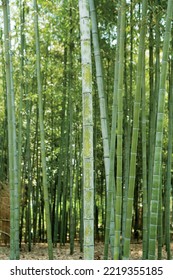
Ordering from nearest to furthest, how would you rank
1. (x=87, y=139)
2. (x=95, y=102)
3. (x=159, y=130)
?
(x=87, y=139), (x=159, y=130), (x=95, y=102)

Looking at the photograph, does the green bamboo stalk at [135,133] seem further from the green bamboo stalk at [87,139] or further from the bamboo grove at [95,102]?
the green bamboo stalk at [87,139]

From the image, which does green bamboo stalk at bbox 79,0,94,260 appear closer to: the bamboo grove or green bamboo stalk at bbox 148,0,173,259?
the bamboo grove

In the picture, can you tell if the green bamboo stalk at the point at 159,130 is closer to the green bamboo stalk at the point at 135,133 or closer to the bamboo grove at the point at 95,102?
the bamboo grove at the point at 95,102

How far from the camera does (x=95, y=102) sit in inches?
263

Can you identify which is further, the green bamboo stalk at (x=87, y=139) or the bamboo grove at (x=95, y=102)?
the bamboo grove at (x=95, y=102)

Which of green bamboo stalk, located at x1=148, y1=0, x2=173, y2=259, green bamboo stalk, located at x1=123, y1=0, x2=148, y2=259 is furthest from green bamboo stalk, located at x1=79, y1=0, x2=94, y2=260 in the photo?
green bamboo stalk, located at x1=148, y1=0, x2=173, y2=259

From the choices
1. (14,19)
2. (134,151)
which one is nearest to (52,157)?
(14,19)

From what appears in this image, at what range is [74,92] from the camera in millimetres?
6828

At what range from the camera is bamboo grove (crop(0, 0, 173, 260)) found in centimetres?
302

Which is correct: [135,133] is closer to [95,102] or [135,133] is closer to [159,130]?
[159,130]

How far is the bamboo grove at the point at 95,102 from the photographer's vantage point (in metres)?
3.02

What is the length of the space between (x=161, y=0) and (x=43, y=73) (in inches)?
142

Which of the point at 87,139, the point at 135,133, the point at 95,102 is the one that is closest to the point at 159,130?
the point at 135,133

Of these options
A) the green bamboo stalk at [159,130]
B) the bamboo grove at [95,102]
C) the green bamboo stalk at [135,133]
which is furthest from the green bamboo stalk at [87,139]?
the green bamboo stalk at [159,130]
